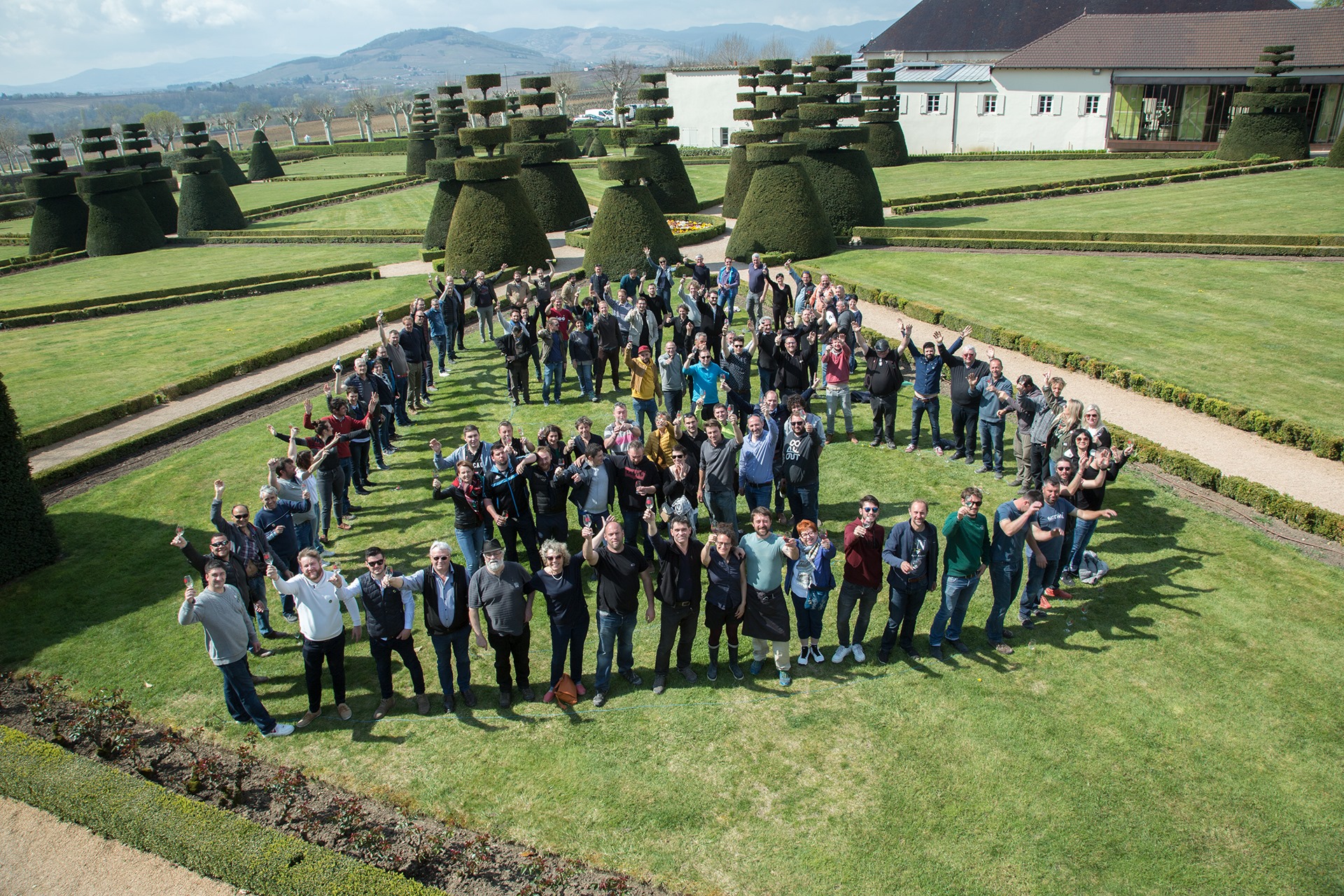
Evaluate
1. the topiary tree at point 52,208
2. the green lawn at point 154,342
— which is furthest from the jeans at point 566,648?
the topiary tree at point 52,208

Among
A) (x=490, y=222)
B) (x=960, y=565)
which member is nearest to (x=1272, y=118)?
(x=490, y=222)

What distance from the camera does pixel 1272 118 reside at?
38.6 m

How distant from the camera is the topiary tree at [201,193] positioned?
127ft

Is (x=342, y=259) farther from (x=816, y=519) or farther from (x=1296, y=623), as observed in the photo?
(x=1296, y=623)

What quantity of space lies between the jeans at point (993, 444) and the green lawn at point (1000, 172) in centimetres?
2778

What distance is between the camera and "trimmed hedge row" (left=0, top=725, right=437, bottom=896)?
6184 millimetres

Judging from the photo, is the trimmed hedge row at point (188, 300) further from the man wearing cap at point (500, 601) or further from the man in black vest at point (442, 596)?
the man wearing cap at point (500, 601)

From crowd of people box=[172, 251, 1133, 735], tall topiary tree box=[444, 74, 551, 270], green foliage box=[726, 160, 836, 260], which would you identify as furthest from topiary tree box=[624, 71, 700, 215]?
crowd of people box=[172, 251, 1133, 735]

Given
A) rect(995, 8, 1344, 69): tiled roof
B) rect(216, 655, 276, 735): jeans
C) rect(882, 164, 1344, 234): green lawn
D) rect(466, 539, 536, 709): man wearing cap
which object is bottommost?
rect(216, 655, 276, 735): jeans

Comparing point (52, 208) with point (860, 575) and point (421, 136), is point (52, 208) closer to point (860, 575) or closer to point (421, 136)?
point (421, 136)

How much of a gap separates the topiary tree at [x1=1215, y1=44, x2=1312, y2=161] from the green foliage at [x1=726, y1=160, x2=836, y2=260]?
26.1m

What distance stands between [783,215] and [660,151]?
363 inches

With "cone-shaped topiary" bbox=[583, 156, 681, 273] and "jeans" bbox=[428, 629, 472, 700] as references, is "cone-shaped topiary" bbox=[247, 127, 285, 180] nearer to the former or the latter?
"cone-shaped topiary" bbox=[583, 156, 681, 273]

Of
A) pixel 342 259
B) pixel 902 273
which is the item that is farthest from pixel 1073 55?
pixel 342 259
